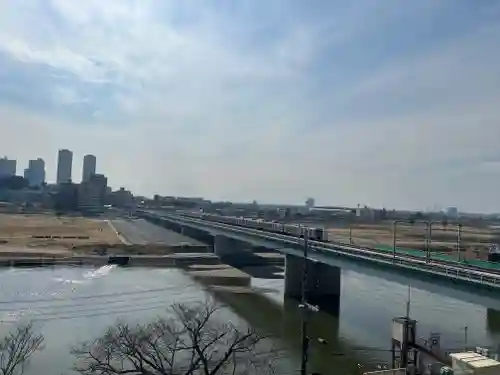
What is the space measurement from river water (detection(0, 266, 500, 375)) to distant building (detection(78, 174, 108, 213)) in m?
105

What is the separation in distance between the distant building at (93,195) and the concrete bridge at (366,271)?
347 feet

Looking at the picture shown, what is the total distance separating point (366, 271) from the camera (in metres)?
24.3

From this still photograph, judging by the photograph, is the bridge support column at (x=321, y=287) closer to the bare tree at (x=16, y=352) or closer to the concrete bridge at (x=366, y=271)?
the concrete bridge at (x=366, y=271)

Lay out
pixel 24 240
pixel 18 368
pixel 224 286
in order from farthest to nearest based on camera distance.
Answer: pixel 24 240
pixel 224 286
pixel 18 368

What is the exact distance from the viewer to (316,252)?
29.2 metres

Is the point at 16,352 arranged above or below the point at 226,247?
below

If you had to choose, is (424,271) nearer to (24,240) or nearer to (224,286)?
(224,286)

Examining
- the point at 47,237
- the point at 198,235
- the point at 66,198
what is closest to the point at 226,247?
the point at 198,235

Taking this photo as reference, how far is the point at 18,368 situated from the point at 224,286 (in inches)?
906

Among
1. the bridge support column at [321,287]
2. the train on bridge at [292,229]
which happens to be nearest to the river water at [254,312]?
the bridge support column at [321,287]

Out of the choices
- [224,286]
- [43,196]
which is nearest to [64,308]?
[224,286]

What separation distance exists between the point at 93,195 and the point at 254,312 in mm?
134740

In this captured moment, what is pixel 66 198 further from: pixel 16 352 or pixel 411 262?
pixel 411 262

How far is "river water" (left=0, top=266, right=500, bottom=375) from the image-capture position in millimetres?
20406
